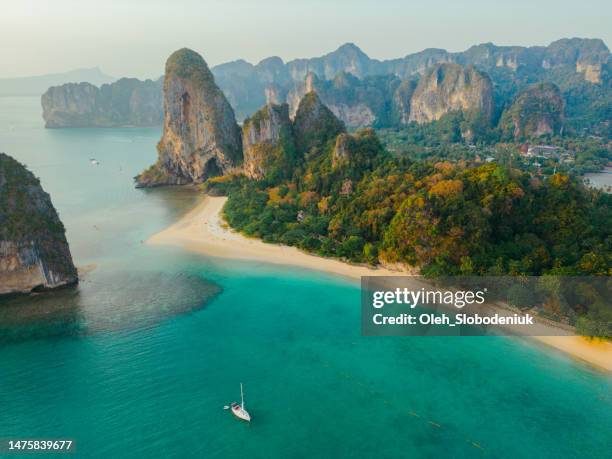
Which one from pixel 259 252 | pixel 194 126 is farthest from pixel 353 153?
pixel 194 126

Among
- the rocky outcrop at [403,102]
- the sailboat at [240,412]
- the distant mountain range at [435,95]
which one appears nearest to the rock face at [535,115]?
the distant mountain range at [435,95]

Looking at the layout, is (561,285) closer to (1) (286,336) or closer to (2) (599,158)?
(1) (286,336)

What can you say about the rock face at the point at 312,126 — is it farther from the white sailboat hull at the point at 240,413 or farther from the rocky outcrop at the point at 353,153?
the white sailboat hull at the point at 240,413

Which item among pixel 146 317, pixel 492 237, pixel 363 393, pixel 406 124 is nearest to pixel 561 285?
pixel 492 237

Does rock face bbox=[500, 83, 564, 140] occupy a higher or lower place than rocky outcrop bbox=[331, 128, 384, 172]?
higher

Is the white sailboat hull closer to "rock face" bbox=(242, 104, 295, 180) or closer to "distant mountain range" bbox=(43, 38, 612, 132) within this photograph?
"rock face" bbox=(242, 104, 295, 180)

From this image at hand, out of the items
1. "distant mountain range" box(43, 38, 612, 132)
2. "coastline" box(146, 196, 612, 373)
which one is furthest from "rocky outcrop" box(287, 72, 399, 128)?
"coastline" box(146, 196, 612, 373)
